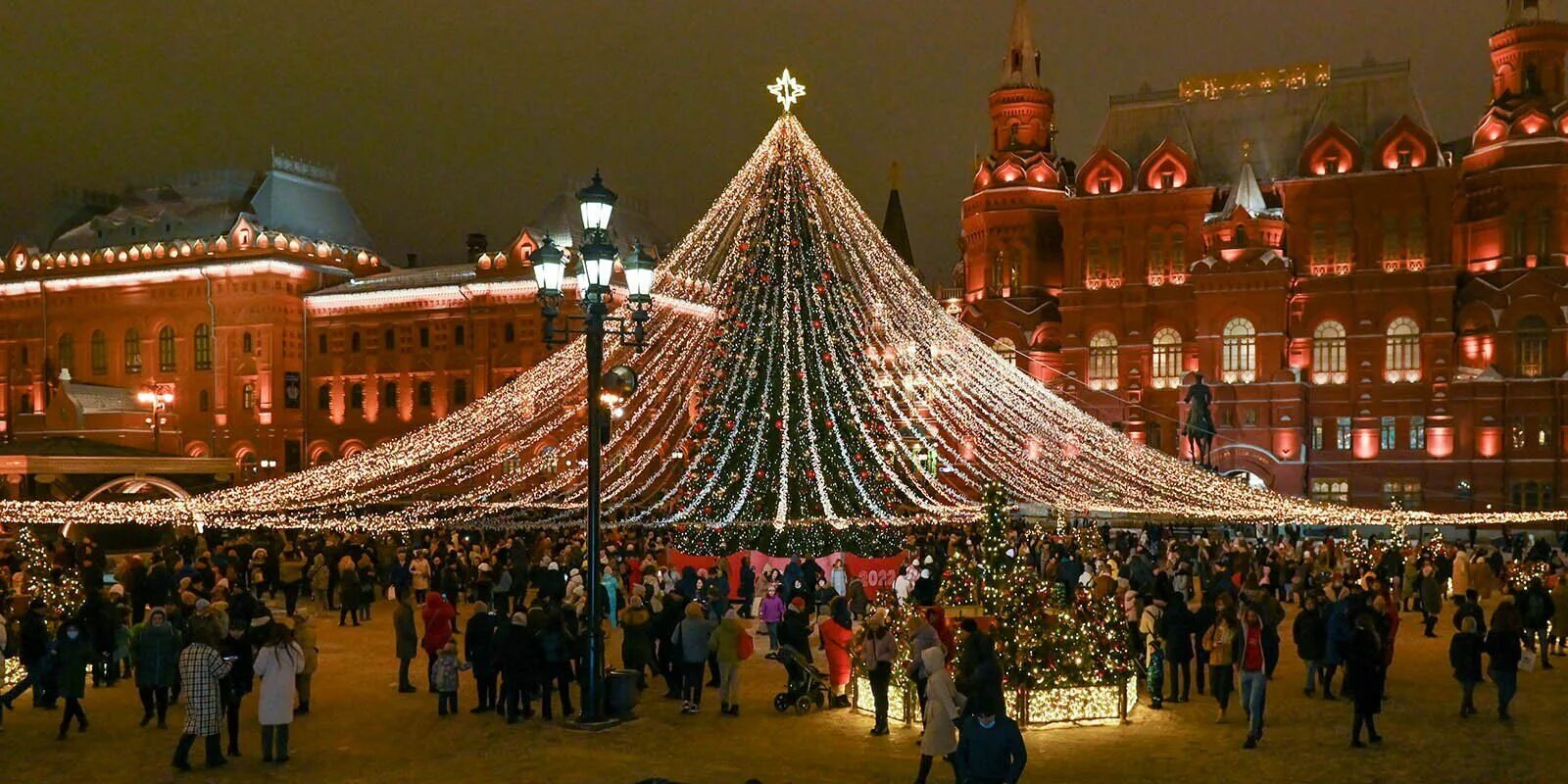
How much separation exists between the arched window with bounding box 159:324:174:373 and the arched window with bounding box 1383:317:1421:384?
160 feet

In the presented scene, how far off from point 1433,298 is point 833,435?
37.0 meters

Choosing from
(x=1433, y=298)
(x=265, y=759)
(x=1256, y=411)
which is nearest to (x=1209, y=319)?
(x=1256, y=411)

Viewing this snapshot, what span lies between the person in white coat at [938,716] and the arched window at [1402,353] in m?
48.8

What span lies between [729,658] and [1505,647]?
26.3 ft

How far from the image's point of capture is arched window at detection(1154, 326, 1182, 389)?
5906 centimetres

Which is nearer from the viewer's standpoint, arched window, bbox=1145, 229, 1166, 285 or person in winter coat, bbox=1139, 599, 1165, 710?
person in winter coat, bbox=1139, 599, 1165, 710

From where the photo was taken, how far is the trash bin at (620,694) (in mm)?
15383

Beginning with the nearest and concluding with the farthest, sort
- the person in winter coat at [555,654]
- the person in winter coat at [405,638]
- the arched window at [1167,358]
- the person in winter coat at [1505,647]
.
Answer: the person in winter coat at [1505,647], the person in winter coat at [555,654], the person in winter coat at [405,638], the arched window at [1167,358]

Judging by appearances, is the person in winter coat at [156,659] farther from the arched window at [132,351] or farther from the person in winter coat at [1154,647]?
the arched window at [132,351]

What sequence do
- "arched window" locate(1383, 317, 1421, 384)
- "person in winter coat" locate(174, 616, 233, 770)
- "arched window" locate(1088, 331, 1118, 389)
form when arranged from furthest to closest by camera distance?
"arched window" locate(1088, 331, 1118, 389) < "arched window" locate(1383, 317, 1421, 384) < "person in winter coat" locate(174, 616, 233, 770)

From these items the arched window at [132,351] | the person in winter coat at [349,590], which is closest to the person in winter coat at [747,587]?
the person in winter coat at [349,590]

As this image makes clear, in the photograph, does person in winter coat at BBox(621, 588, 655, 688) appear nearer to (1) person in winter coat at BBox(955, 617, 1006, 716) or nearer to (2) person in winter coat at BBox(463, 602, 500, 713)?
(2) person in winter coat at BBox(463, 602, 500, 713)

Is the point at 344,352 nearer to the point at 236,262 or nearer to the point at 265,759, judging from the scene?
the point at 236,262

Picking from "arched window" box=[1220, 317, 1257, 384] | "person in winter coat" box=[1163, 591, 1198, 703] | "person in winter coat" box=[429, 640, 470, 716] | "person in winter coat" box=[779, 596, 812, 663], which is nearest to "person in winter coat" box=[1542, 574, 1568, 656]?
"person in winter coat" box=[1163, 591, 1198, 703]
